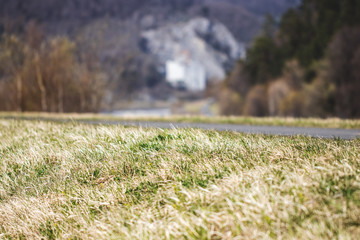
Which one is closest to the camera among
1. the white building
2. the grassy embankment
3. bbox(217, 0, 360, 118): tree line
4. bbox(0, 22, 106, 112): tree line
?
the grassy embankment

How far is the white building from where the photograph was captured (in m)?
185

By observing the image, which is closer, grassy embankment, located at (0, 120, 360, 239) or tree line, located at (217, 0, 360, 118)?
grassy embankment, located at (0, 120, 360, 239)

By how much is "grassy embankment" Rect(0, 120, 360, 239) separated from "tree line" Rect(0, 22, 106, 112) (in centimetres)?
2836

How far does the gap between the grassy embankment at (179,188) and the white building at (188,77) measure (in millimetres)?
173307

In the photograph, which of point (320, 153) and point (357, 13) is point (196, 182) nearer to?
point (320, 153)

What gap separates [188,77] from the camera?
189750 millimetres

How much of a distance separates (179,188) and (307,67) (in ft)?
165

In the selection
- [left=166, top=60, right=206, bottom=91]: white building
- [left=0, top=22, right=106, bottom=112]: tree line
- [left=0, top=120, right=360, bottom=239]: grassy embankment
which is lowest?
[left=0, top=120, right=360, bottom=239]: grassy embankment

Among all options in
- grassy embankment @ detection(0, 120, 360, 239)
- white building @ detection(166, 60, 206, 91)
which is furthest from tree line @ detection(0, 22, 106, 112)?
white building @ detection(166, 60, 206, 91)

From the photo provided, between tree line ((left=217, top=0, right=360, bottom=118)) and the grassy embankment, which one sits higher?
tree line ((left=217, top=0, right=360, bottom=118))

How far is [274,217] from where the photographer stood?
338cm

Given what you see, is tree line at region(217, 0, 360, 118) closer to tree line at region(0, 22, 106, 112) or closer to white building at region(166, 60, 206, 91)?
tree line at region(0, 22, 106, 112)

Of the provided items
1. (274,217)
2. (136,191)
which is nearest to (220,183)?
(274,217)

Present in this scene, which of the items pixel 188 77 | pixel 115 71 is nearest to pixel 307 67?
pixel 115 71
